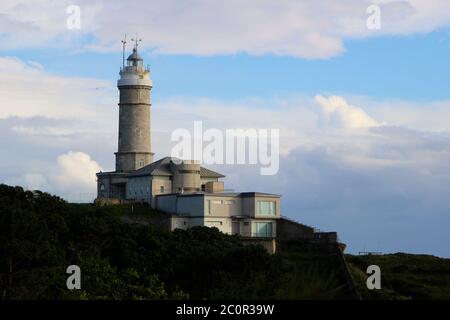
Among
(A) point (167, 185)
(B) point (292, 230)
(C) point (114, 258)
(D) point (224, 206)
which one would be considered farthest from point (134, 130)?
(C) point (114, 258)

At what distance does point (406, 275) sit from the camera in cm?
5788

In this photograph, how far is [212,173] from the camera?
7381 centimetres

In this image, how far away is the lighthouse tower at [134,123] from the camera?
7588 centimetres

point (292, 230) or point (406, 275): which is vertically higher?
point (292, 230)

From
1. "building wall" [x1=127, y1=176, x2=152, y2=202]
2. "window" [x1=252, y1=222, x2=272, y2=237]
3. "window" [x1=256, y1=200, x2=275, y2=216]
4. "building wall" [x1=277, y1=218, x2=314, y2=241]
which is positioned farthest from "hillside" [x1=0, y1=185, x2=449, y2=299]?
"building wall" [x1=127, y1=176, x2=152, y2=202]

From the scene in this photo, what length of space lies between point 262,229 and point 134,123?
1521 centimetres

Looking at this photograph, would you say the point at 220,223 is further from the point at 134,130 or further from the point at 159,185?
the point at 134,130

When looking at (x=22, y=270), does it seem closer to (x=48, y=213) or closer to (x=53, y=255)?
(x=53, y=255)

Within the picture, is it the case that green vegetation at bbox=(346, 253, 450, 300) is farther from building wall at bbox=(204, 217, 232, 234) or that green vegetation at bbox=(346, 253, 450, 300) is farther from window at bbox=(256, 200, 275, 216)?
building wall at bbox=(204, 217, 232, 234)

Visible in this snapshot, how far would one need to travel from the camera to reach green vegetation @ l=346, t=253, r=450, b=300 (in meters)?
49.3

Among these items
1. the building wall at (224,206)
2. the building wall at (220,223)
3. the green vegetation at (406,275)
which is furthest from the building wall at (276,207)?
the green vegetation at (406,275)
